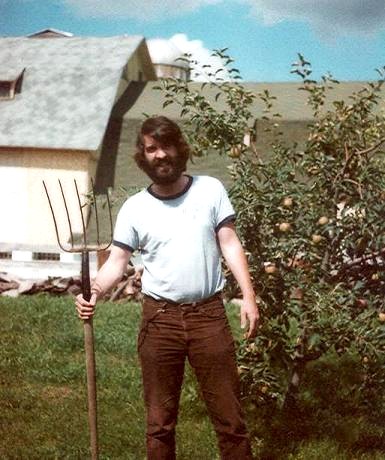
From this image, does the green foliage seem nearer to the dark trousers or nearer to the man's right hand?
the dark trousers

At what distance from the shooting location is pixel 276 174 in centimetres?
404

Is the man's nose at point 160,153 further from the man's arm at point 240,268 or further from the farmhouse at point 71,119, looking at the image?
the farmhouse at point 71,119

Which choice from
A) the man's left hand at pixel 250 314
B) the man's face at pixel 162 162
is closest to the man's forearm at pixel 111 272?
the man's face at pixel 162 162

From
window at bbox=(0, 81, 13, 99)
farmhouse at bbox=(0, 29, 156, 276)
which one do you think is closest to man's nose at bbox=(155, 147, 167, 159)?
farmhouse at bbox=(0, 29, 156, 276)

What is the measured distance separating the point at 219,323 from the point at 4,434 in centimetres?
184

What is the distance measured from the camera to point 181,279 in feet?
10.5

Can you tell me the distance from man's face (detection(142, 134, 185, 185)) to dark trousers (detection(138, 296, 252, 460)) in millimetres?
557

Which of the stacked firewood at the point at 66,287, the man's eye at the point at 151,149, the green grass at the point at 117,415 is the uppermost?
the man's eye at the point at 151,149

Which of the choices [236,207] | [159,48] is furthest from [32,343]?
[159,48]

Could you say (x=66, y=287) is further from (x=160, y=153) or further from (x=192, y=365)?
(x=160, y=153)

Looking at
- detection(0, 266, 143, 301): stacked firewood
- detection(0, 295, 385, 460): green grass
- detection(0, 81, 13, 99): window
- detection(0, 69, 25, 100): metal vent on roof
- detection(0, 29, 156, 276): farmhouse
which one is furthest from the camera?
detection(0, 81, 13, 99): window

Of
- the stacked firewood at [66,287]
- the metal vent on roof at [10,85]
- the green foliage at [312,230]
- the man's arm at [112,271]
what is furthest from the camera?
the metal vent on roof at [10,85]

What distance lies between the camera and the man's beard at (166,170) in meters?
3.21

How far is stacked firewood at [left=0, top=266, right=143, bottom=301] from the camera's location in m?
9.92
